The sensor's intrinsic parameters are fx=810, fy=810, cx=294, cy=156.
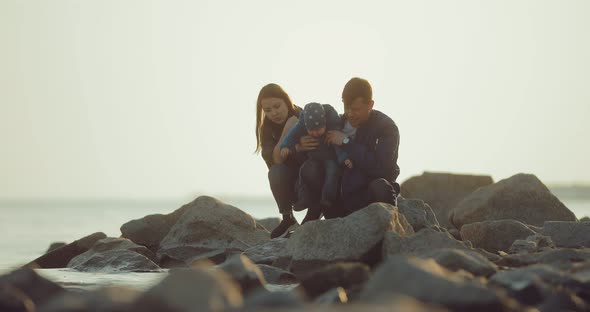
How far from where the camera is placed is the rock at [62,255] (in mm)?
10539

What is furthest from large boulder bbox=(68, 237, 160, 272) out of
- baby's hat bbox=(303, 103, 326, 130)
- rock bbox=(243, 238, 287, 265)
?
baby's hat bbox=(303, 103, 326, 130)

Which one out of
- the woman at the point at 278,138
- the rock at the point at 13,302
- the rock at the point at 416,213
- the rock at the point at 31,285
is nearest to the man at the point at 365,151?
the woman at the point at 278,138

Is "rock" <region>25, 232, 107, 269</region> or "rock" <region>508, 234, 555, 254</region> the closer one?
"rock" <region>508, 234, 555, 254</region>

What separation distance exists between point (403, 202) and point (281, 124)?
66.7 inches

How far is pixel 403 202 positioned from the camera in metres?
9.47

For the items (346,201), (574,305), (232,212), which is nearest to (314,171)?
(346,201)

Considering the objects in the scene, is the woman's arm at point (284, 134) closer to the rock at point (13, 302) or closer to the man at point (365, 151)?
the man at point (365, 151)

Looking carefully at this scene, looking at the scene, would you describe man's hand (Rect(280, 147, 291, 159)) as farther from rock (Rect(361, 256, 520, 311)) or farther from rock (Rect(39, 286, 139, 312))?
rock (Rect(39, 286, 139, 312))

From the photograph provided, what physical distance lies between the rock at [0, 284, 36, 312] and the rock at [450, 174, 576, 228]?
8.57m

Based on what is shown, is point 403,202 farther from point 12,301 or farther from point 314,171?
point 12,301

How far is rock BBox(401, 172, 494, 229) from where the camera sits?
632 inches

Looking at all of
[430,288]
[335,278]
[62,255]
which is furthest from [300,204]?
[430,288]

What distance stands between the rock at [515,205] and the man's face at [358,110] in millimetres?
4758

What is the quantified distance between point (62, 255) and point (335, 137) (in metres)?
4.64
